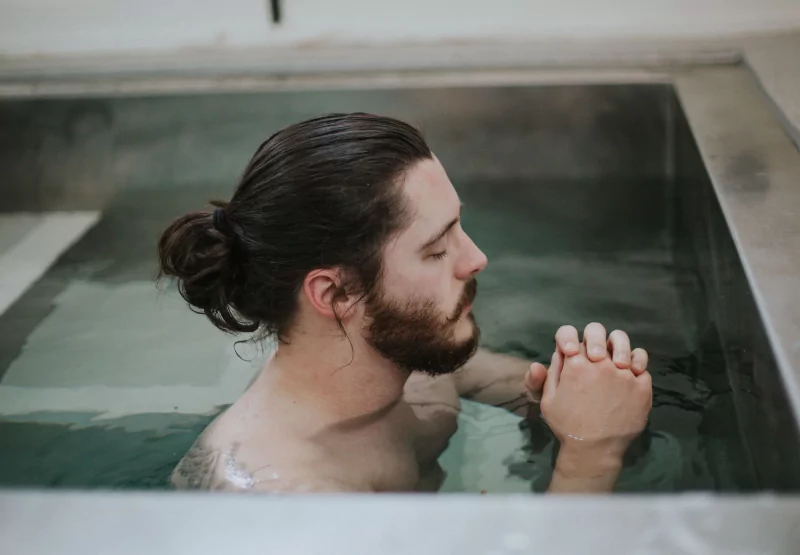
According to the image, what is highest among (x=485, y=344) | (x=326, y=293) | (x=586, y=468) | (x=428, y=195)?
(x=428, y=195)

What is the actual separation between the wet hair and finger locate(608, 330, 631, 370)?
0.32 m

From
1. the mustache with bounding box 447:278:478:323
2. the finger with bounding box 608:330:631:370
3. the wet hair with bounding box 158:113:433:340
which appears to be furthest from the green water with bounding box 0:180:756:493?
the wet hair with bounding box 158:113:433:340

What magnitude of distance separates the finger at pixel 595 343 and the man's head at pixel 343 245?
15 centimetres

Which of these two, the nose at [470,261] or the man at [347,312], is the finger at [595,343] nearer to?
the man at [347,312]

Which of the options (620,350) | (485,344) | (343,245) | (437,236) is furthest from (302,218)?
(485,344)

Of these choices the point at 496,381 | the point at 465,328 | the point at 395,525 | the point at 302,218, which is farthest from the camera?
the point at 496,381

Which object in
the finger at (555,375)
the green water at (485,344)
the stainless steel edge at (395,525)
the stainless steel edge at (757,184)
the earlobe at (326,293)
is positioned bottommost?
the green water at (485,344)

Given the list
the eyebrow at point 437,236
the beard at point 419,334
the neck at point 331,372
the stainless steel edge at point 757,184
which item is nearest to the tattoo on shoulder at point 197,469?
the neck at point 331,372

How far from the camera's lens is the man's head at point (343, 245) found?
40.7 inches

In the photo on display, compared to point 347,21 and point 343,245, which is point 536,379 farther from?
point 347,21

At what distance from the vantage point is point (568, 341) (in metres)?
1.16

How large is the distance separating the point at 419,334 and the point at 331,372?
0.13 meters

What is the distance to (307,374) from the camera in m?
1.14

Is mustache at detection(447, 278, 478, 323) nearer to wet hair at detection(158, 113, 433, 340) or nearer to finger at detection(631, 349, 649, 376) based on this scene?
wet hair at detection(158, 113, 433, 340)
